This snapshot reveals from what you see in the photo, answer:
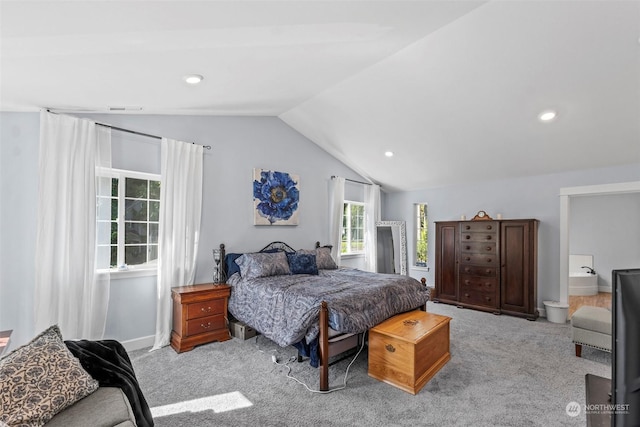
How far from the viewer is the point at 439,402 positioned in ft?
7.64

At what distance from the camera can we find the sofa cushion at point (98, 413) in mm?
1314

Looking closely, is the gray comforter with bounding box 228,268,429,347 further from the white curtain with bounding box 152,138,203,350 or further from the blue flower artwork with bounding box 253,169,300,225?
the blue flower artwork with bounding box 253,169,300,225

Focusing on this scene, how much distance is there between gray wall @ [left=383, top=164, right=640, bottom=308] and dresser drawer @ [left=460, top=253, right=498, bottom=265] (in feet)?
2.33

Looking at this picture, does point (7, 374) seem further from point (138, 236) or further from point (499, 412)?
point (499, 412)

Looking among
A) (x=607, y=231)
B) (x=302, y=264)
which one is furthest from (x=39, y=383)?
(x=607, y=231)

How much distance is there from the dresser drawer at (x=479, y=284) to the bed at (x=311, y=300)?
1.81 meters

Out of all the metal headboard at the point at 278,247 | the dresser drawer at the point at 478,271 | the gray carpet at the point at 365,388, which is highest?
the metal headboard at the point at 278,247

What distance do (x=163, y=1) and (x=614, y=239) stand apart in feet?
28.3

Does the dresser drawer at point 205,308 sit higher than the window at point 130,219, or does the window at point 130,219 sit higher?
the window at point 130,219

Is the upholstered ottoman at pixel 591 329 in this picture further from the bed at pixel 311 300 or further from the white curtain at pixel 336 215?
the white curtain at pixel 336 215

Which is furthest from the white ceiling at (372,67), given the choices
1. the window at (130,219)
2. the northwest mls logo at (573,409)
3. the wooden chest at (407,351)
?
the northwest mls logo at (573,409)

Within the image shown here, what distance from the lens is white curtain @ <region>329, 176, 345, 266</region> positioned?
545 cm

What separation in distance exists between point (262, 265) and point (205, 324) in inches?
36.4

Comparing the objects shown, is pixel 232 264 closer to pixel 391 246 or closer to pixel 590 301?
pixel 391 246
